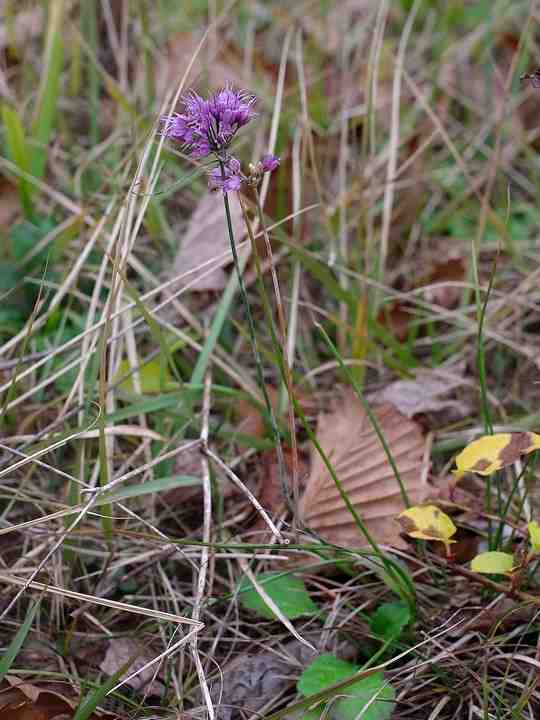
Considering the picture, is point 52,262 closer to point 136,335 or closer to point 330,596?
point 136,335

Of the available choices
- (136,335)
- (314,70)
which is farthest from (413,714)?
(314,70)

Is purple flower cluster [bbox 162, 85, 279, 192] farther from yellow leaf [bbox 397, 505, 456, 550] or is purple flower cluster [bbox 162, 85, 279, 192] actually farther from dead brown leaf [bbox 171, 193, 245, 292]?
dead brown leaf [bbox 171, 193, 245, 292]

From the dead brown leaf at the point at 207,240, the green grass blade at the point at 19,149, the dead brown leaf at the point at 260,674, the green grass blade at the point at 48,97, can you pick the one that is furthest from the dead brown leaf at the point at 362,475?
the green grass blade at the point at 48,97

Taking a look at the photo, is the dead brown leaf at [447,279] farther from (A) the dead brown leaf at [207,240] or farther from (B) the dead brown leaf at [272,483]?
(B) the dead brown leaf at [272,483]

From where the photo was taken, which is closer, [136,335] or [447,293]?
[136,335]

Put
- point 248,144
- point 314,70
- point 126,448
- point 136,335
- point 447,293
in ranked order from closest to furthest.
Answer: point 126,448, point 136,335, point 447,293, point 248,144, point 314,70

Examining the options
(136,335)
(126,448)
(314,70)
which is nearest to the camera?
(126,448)
